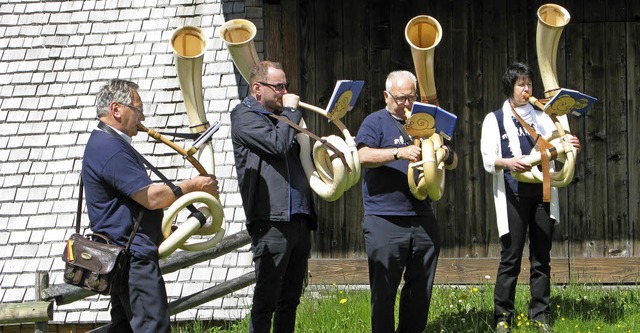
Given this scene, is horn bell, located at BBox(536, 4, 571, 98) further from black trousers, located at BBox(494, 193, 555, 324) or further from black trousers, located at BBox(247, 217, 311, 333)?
black trousers, located at BBox(247, 217, 311, 333)

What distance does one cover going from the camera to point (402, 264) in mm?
6531

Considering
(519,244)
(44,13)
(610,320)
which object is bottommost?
(610,320)

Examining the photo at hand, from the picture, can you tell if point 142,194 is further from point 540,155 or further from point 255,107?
point 540,155

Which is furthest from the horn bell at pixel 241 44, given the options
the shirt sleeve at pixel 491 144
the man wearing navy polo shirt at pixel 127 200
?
the shirt sleeve at pixel 491 144

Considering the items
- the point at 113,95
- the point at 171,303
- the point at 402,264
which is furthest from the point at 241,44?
the point at 171,303

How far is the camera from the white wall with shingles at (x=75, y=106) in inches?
364

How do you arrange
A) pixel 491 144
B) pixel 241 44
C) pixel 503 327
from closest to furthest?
1. pixel 241 44
2. pixel 503 327
3. pixel 491 144

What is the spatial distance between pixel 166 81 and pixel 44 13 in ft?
4.18

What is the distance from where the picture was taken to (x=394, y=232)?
21.3 feet

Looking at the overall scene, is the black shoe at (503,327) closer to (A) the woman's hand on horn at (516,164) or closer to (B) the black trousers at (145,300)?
(A) the woman's hand on horn at (516,164)

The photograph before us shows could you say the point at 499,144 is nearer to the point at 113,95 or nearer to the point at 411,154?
the point at 411,154

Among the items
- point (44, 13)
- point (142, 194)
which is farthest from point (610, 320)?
point (44, 13)

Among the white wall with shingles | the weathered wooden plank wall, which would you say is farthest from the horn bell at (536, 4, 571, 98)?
the white wall with shingles

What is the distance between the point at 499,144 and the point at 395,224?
0.99 metres
